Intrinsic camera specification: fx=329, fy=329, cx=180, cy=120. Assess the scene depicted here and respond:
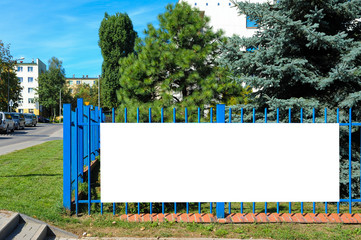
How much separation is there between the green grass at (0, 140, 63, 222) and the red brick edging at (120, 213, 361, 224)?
130cm

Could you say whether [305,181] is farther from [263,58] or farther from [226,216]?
[263,58]

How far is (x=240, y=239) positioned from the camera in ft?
14.0

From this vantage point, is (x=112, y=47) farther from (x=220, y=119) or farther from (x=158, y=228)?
(x=158, y=228)

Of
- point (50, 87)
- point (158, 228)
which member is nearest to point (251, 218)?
point (158, 228)

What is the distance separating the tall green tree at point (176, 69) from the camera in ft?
32.4

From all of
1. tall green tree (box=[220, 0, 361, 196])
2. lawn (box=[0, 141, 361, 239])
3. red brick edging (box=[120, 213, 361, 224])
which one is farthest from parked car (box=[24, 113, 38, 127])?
red brick edging (box=[120, 213, 361, 224])

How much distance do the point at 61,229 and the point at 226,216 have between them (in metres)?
2.34

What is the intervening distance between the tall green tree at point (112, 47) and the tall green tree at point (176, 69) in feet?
105

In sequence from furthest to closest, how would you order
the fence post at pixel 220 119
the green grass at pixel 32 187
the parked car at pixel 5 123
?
the parked car at pixel 5 123 → the green grass at pixel 32 187 → the fence post at pixel 220 119

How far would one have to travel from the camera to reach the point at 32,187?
6.62 m

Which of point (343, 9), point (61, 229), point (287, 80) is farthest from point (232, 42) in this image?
point (61, 229)

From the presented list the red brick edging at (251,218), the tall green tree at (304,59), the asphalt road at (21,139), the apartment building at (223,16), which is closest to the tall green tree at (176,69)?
the tall green tree at (304,59)

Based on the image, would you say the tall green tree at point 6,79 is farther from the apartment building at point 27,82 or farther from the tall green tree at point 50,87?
the apartment building at point 27,82

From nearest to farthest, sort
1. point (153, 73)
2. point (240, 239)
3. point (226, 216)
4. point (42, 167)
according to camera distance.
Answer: point (240, 239) → point (226, 216) → point (42, 167) → point (153, 73)
